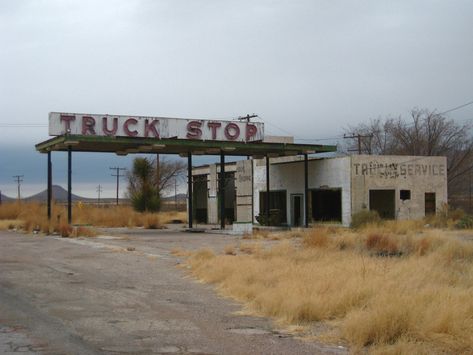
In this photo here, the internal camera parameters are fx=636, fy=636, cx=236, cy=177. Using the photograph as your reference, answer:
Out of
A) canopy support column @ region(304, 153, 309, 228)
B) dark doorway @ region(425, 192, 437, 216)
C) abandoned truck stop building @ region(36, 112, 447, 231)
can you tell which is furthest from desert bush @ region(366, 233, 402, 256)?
dark doorway @ region(425, 192, 437, 216)

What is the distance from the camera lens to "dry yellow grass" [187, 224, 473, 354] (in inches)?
310

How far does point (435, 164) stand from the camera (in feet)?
133

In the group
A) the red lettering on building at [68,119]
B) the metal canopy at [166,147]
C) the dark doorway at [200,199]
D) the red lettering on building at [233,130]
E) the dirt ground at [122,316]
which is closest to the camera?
the dirt ground at [122,316]

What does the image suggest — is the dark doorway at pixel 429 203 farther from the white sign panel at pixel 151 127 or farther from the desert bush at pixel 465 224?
the white sign panel at pixel 151 127

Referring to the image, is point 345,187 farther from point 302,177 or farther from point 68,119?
point 68,119

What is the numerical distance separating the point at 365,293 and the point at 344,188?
2792cm

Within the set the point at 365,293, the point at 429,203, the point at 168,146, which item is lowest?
the point at 365,293

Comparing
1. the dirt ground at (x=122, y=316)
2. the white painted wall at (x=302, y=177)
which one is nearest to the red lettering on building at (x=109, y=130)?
the white painted wall at (x=302, y=177)

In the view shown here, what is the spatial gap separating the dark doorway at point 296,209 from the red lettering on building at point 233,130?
750cm

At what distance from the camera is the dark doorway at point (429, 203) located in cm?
4000

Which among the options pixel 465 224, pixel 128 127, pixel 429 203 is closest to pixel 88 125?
pixel 128 127

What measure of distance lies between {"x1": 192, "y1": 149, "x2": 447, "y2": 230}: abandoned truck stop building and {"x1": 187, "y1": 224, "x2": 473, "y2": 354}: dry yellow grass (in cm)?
1882

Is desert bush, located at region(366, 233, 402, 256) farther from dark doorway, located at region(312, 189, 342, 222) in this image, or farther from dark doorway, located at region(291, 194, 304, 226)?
dark doorway, located at region(312, 189, 342, 222)

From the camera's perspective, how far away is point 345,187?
123 feet
